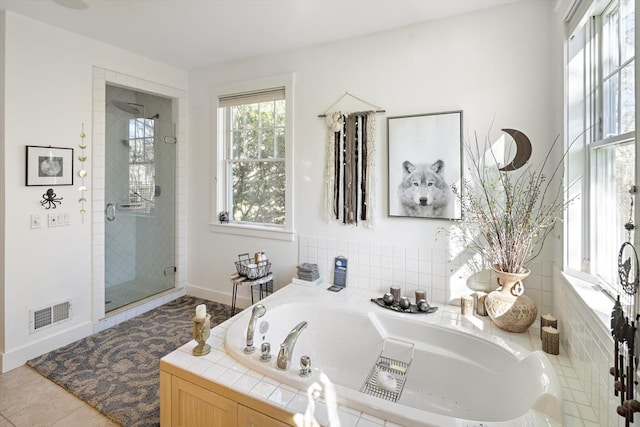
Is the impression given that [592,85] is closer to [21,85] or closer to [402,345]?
[402,345]

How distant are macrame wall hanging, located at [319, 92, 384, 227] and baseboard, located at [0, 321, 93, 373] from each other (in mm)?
2392

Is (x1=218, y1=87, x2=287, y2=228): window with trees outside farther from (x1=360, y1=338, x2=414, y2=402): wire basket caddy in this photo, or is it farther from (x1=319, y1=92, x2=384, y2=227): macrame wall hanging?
(x1=360, y1=338, x2=414, y2=402): wire basket caddy

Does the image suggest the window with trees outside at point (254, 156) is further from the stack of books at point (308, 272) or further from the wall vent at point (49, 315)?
the wall vent at point (49, 315)

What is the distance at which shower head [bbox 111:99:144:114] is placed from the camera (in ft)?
10.6

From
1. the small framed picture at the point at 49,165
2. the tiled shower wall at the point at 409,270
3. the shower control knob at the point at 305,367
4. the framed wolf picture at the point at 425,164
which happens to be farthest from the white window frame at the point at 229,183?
the shower control knob at the point at 305,367

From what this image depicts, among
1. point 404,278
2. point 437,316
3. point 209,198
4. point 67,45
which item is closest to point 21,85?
point 67,45

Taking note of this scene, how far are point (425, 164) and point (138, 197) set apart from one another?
2.98m

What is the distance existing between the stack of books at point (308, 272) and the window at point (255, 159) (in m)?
0.42

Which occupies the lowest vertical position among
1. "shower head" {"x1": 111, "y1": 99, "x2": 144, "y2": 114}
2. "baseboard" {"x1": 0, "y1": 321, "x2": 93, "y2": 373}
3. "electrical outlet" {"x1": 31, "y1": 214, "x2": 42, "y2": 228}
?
"baseboard" {"x1": 0, "y1": 321, "x2": 93, "y2": 373}

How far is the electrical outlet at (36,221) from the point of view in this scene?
98.3 inches

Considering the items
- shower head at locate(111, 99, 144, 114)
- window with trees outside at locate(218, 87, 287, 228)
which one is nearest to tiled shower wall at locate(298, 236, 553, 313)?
window with trees outside at locate(218, 87, 287, 228)

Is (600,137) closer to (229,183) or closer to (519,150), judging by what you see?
(519,150)

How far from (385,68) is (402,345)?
7.00 feet

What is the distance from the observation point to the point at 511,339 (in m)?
1.96
